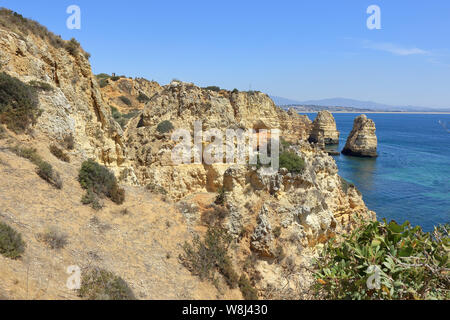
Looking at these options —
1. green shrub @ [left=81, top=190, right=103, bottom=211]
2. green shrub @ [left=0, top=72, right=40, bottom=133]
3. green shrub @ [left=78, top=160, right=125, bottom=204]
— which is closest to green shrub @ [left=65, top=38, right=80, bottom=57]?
green shrub @ [left=0, top=72, right=40, bottom=133]

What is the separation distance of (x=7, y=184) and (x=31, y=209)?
120 centimetres

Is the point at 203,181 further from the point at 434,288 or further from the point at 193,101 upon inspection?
the point at 434,288

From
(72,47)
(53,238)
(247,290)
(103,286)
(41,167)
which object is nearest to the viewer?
(103,286)

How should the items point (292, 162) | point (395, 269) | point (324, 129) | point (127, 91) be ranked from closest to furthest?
point (395, 269), point (292, 162), point (127, 91), point (324, 129)

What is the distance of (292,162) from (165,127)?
783 centimetres

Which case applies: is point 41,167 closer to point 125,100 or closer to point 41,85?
point 41,85

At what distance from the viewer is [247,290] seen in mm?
11281

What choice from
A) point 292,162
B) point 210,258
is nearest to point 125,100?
point 292,162

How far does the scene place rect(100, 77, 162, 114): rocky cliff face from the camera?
35.3 metres

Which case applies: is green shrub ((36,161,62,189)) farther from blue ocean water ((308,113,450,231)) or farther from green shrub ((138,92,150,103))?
green shrub ((138,92,150,103))
